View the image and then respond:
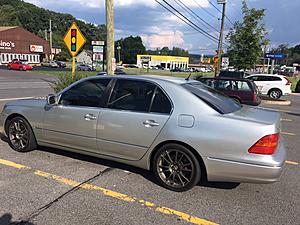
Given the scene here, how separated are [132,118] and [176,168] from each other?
929mm

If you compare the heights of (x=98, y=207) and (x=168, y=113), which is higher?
(x=168, y=113)

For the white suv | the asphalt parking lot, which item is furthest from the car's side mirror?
the white suv

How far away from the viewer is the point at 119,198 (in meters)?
3.67

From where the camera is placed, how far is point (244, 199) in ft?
12.3

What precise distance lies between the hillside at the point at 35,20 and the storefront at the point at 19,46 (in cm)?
2992

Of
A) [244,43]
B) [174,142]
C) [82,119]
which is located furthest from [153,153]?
[244,43]

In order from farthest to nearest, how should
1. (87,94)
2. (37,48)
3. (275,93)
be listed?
(37,48), (275,93), (87,94)

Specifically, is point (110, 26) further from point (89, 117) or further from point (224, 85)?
point (89, 117)

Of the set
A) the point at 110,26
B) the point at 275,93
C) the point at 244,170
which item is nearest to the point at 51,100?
the point at 244,170

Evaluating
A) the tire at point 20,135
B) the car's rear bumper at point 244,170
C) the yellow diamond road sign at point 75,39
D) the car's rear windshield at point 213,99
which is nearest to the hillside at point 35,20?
the yellow diamond road sign at point 75,39

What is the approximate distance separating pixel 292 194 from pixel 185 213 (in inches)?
65.3

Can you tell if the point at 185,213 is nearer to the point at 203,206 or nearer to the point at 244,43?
the point at 203,206

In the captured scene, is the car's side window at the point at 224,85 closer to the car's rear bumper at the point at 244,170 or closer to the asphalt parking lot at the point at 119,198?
the asphalt parking lot at the point at 119,198

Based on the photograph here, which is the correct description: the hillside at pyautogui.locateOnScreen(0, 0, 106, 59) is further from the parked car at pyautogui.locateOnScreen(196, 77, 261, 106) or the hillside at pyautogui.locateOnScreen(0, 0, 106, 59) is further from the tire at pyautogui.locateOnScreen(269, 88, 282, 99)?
the parked car at pyautogui.locateOnScreen(196, 77, 261, 106)
